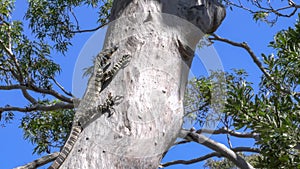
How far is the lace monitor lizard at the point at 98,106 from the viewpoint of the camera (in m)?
1.70

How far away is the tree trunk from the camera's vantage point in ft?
5.23

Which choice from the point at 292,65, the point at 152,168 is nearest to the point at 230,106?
the point at 292,65

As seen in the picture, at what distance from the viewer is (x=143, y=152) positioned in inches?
64.8

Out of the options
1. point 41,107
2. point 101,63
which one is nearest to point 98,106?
point 101,63

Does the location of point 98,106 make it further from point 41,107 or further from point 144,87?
point 41,107

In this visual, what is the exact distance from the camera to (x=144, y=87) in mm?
1734

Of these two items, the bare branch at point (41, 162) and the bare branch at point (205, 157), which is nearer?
the bare branch at point (41, 162)

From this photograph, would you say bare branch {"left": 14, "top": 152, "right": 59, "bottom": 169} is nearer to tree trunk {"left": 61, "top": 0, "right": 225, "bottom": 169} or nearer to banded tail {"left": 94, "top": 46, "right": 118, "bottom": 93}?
tree trunk {"left": 61, "top": 0, "right": 225, "bottom": 169}

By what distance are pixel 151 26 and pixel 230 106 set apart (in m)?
0.83

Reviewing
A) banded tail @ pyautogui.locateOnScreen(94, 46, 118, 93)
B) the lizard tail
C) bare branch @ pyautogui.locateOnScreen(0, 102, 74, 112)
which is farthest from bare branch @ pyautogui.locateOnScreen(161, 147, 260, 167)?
the lizard tail

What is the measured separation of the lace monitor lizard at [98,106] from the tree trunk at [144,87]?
3 cm

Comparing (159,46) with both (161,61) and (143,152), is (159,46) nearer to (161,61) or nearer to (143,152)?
(161,61)

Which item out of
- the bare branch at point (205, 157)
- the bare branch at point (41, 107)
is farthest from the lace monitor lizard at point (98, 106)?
the bare branch at point (41, 107)

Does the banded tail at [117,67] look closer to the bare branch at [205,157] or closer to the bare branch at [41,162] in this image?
the bare branch at [41,162]
